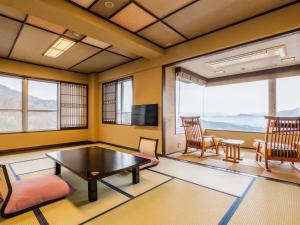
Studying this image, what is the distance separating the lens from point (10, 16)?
281 cm

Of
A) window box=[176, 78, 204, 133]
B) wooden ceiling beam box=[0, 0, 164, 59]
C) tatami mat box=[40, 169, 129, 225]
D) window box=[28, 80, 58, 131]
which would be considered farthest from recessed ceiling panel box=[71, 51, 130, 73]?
tatami mat box=[40, 169, 129, 225]

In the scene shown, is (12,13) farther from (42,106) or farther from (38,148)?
(38,148)

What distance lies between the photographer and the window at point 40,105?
194 inches

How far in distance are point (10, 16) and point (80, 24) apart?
125 centimetres

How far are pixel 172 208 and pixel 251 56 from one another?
4.08 metres

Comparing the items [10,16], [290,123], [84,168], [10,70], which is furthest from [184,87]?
[10,70]

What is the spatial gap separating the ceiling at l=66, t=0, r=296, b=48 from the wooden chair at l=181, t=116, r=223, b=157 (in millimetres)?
2136

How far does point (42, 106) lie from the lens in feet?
18.4

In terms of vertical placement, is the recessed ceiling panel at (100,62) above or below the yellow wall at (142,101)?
above

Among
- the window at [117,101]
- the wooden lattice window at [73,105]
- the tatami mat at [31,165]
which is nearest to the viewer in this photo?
the tatami mat at [31,165]

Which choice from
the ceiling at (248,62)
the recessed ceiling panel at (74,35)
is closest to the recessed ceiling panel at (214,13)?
the ceiling at (248,62)

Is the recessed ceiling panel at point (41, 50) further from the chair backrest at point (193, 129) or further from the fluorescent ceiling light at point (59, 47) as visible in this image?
the chair backrest at point (193, 129)

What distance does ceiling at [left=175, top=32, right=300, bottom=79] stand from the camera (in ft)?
11.4

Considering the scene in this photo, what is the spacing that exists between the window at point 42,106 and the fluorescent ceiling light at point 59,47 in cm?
155
